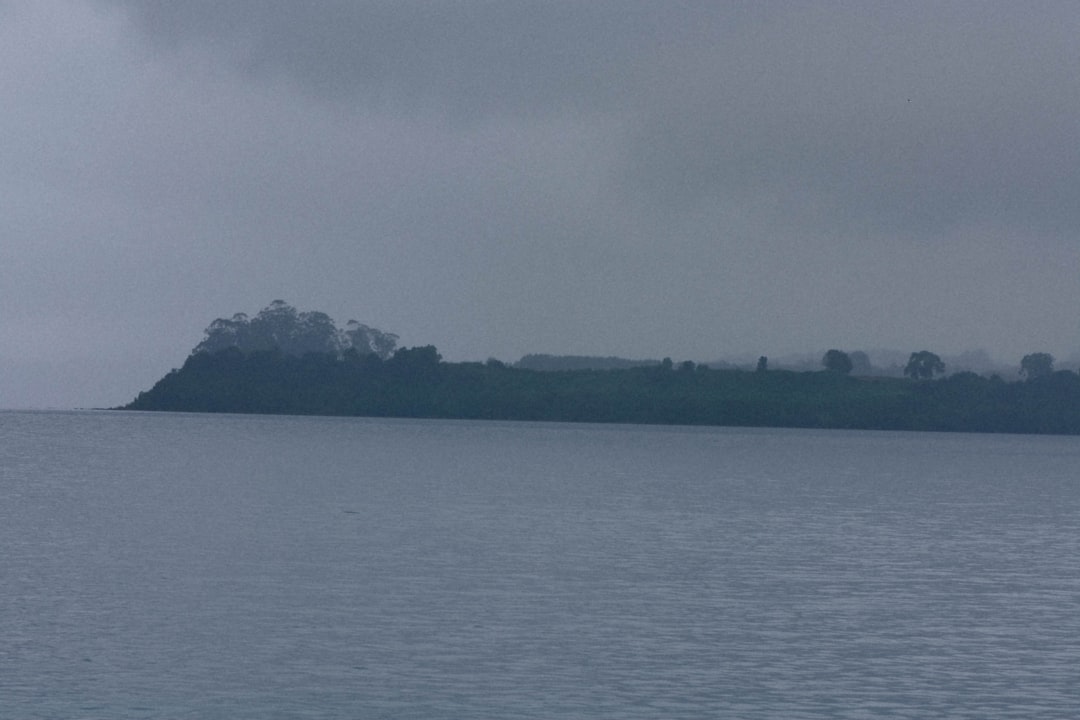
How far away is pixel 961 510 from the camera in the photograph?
102m

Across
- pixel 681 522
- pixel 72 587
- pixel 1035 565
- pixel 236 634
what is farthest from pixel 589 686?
pixel 681 522

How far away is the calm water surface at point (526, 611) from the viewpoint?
31.8 m

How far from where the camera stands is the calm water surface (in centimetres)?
3180

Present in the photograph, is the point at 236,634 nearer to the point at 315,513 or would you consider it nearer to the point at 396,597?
the point at 396,597

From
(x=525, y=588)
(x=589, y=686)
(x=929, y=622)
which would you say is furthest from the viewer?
(x=525, y=588)

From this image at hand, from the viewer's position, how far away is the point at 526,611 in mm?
43906

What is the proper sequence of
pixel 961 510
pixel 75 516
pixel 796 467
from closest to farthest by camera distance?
1. pixel 75 516
2. pixel 961 510
3. pixel 796 467

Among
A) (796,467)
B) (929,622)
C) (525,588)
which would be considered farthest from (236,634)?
→ (796,467)

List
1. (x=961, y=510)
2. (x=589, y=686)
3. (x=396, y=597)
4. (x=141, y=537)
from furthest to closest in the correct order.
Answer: (x=961, y=510)
(x=141, y=537)
(x=396, y=597)
(x=589, y=686)

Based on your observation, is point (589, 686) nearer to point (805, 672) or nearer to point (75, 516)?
point (805, 672)

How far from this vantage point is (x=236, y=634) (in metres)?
38.7

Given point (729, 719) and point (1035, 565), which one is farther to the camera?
point (1035, 565)

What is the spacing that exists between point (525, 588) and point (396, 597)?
482cm

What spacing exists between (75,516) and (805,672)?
5268 centimetres
